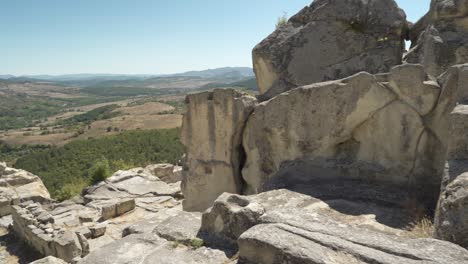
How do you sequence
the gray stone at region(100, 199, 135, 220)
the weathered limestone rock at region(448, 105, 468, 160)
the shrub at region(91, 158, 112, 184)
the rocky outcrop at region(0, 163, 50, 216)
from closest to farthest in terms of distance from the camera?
the weathered limestone rock at region(448, 105, 468, 160)
the gray stone at region(100, 199, 135, 220)
the rocky outcrop at region(0, 163, 50, 216)
the shrub at region(91, 158, 112, 184)

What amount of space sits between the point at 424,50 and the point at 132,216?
436 inches

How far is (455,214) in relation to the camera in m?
3.85

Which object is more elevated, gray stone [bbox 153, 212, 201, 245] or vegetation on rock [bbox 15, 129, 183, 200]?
gray stone [bbox 153, 212, 201, 245]

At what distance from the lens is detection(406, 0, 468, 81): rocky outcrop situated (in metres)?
7.68

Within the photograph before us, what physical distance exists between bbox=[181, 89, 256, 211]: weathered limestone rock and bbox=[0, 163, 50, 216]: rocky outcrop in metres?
9.69

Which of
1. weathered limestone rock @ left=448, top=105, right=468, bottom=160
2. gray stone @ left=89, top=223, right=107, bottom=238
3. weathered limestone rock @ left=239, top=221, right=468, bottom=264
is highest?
weathered limestone rock @ left=448, top=105, right=468, bottom=160

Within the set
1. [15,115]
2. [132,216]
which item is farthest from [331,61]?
[15,115]

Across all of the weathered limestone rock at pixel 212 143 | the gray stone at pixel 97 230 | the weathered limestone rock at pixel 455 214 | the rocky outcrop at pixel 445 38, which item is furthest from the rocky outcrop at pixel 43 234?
the rocky outcrop at pixel 445 38

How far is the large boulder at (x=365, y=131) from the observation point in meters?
5.57

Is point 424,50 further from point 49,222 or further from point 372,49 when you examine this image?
point 49,222

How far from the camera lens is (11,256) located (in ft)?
41.2

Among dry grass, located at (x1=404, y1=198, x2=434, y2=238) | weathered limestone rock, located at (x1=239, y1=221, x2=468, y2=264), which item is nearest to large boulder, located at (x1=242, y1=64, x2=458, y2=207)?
dry grass, located at (x1=404, y1=198, x2=434, y2=238)

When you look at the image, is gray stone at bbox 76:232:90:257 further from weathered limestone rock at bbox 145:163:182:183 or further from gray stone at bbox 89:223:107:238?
weathered limestone rock at bbox 145:163:182:183

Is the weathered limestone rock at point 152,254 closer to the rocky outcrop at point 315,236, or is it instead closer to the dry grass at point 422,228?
the rocky outcrop at point 315,236
